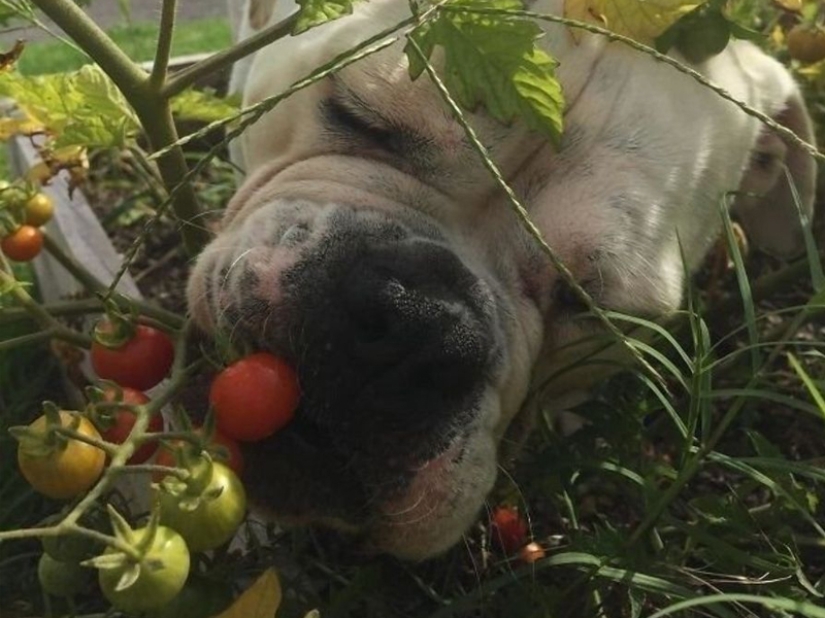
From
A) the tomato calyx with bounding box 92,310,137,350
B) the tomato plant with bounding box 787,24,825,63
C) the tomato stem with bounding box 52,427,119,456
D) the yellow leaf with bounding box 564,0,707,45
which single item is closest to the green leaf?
the yellow leaf with bounding box 564,0,707,45

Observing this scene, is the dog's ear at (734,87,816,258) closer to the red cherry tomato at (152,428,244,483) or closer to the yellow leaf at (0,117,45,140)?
the red cherry tomato at (152,428,244,483)

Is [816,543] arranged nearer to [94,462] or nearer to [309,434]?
[309,434]

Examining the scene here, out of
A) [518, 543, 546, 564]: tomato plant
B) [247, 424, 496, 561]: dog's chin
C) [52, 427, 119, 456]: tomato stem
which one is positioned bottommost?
[518, 543, 546, 564]: tomato plant

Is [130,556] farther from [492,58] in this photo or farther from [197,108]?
[197,108]

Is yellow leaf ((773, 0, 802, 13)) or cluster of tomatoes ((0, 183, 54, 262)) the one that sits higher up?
yellow leaf ((773, 0, 802, 13))

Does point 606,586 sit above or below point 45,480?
below

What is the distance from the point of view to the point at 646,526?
4.49 ft

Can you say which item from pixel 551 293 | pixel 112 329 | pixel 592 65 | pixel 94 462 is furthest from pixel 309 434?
pixel 592 65

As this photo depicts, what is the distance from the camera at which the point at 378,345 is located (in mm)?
1339

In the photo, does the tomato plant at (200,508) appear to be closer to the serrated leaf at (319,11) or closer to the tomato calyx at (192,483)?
the tomato calyx at (192,483)

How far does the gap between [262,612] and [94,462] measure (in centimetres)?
24

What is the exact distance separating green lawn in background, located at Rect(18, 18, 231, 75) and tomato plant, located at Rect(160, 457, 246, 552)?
3147 millimetres

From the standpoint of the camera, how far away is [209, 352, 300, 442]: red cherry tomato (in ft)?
3.81

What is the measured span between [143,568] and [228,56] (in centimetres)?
76
